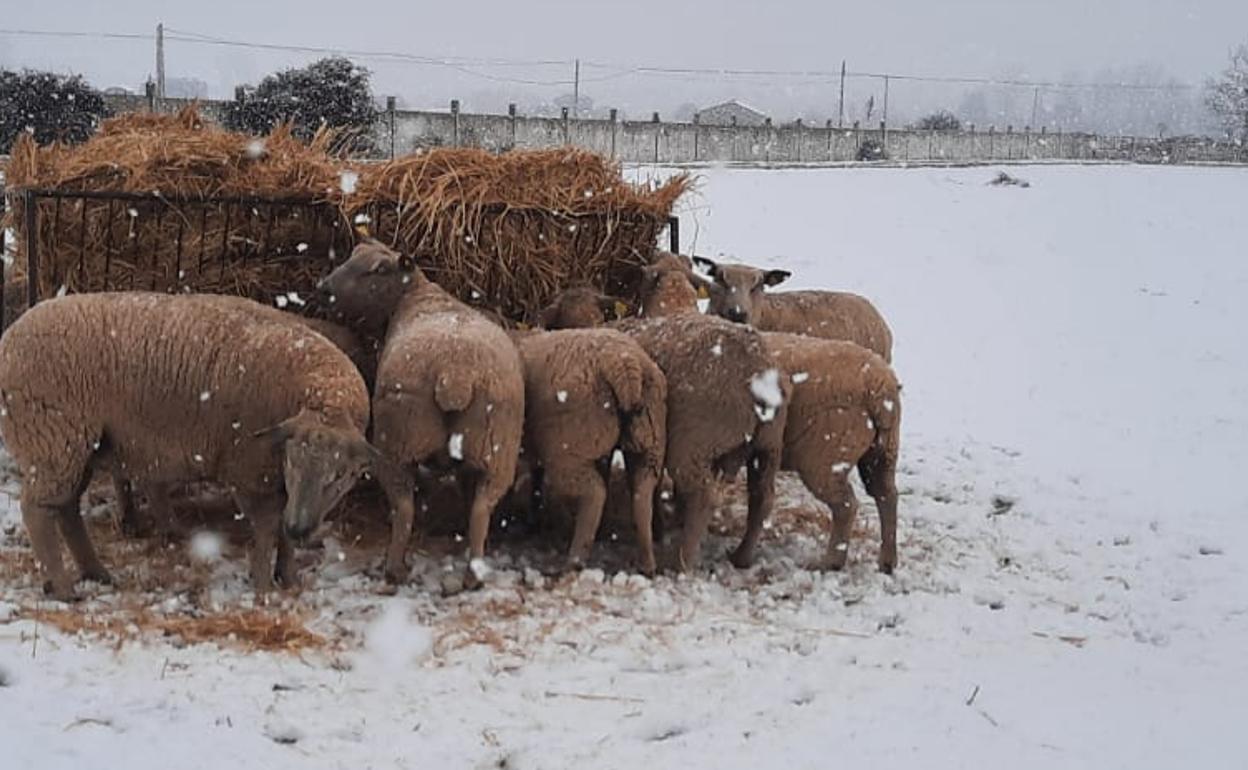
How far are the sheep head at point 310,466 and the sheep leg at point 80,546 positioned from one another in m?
1.24

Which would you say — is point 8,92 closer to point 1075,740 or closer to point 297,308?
point 297,308

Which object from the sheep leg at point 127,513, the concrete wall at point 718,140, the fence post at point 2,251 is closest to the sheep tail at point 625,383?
the sheep leg at point 127,513

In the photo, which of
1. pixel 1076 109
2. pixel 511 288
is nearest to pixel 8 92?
pixel 511 288

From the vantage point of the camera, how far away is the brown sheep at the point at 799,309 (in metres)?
8.71

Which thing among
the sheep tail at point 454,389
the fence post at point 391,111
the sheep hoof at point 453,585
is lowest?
the sheep hoof at point 453,585

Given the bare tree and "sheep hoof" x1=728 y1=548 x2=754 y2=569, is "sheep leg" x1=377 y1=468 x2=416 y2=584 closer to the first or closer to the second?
"sheep hoof" x1=728 y1=548 x2=754 y2=569

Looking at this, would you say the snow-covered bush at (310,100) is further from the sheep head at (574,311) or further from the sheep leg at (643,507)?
the sheep leg at (643,507)

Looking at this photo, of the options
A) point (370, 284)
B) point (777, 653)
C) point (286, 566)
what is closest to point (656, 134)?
point (370, 284)

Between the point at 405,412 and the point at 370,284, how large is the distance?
140cm

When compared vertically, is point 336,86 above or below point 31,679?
above

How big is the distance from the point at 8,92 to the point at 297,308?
21.2 metres

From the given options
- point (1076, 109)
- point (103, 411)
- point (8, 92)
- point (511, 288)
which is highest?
point (1076, 109)

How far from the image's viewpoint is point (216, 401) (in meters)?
5.90

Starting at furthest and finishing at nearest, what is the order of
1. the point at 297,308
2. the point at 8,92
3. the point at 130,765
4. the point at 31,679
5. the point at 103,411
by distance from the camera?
1. the point at 8,92
2. the point at 297,308
3. the point at 103,411
4. the point at 31,679
5. the point at 130,765
